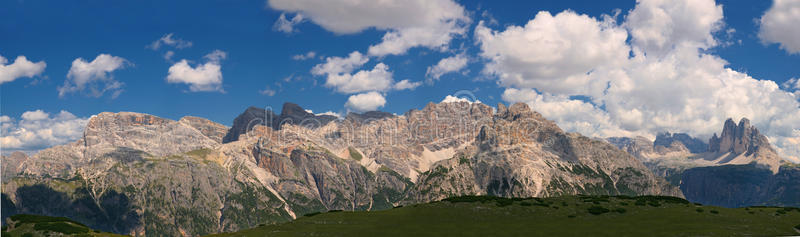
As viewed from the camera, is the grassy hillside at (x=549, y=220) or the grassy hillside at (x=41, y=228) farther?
the grassy hillside at (x=41, y=228)

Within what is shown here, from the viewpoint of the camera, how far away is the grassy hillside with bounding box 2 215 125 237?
61.7 m

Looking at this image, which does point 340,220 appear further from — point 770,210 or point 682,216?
point 770,210

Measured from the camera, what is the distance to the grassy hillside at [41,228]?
61.7 meters

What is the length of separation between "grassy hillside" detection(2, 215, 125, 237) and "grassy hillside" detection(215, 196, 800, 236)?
1942 centimetres

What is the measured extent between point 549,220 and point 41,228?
66.0m

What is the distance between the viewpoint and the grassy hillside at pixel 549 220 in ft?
180

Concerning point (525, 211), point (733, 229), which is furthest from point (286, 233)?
point (733, 229)

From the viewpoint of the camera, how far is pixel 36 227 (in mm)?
63000

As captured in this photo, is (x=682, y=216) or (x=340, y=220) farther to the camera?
(x=340, y=220)

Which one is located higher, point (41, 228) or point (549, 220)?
point (549, 220)

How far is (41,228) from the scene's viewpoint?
62.8 metres

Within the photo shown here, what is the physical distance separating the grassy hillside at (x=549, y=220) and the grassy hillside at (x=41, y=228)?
1942 cm

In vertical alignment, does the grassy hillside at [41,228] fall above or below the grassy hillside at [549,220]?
below

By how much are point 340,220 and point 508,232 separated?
2335cm
